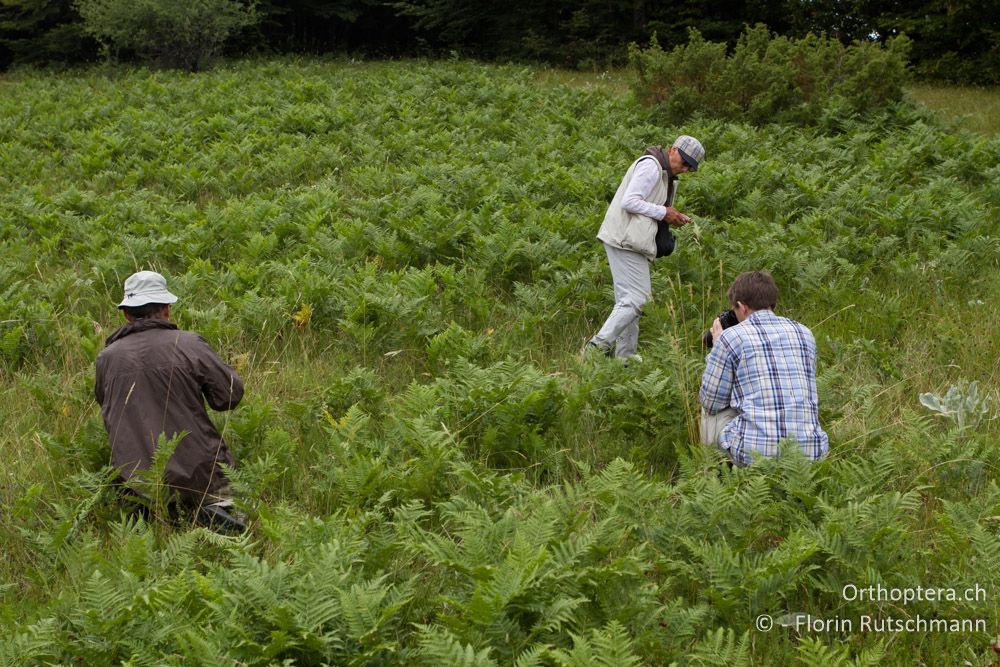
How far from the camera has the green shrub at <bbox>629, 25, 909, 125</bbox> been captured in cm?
1529

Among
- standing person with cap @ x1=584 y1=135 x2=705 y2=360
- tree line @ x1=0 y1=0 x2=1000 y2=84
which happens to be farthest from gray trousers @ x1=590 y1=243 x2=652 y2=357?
tree line @ x1=0 y1=0 x2=1000 y2=84

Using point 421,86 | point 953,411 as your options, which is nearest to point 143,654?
point 953,411

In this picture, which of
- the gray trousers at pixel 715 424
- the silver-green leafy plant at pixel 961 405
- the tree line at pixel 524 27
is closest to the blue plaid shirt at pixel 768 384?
the gray trousers at pixel 715 424

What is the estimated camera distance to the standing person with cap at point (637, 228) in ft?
23.6

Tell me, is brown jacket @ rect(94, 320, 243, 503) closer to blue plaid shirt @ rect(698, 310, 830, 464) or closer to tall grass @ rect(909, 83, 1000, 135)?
blue plaid shirt @ rect(698, 310, 830, 464)

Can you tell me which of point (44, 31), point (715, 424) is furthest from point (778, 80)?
point (44, 31)

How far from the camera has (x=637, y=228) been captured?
7.20 meters

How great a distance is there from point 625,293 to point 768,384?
2.32 metres

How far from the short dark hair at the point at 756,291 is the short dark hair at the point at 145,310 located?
136 inches

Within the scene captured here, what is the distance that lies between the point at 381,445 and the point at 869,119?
12.1 m

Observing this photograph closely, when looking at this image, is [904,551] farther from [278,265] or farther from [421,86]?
[421,86]

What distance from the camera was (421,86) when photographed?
19.7 metres

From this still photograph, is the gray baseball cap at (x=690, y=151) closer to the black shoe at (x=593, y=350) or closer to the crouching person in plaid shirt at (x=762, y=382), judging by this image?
the black shoe at (x=593, y=350)

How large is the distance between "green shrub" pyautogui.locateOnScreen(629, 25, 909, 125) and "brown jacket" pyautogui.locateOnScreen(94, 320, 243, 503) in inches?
476
